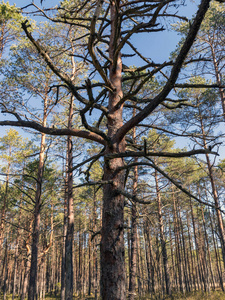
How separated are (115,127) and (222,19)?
964 centimetres

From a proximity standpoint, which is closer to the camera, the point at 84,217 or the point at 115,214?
the point at 115,214

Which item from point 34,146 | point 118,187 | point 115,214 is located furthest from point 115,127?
point 34,146

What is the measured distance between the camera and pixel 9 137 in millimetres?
19031

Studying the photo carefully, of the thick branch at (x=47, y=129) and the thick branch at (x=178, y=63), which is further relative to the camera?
the thick branch at (x=47, y=129)

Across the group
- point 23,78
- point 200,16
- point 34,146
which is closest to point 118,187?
point 200,16

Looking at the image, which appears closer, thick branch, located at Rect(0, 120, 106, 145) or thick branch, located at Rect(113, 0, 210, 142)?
thick branch, located at Rect(113, 0, 210, 142)

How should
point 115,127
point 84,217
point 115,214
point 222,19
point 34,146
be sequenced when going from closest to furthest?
Answer: point 115,214
point 115,127
point 222,19
point 34,146
point 84,217

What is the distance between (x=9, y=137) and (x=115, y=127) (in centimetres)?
1871

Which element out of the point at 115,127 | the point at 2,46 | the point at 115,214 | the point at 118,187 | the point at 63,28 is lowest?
the point at 115,214

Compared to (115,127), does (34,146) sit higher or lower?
higher

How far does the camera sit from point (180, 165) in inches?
651

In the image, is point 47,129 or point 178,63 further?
point 47,129

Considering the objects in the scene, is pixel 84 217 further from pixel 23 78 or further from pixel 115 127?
pixel 115 127

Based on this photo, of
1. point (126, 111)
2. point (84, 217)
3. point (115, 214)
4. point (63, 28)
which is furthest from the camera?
point (84, 217)
